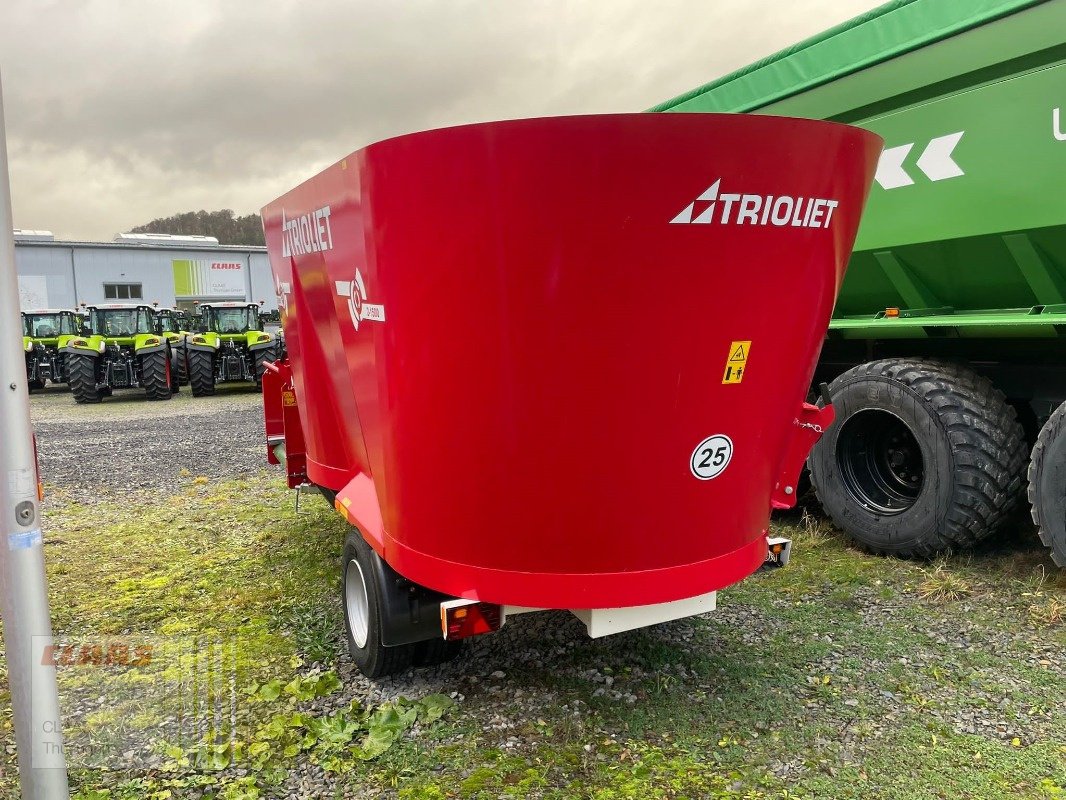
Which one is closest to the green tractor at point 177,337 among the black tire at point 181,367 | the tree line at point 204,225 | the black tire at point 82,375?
the black tire at point 181,367

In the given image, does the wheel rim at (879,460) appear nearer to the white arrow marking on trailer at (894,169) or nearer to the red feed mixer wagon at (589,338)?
the white arrow marking on trailer at (894,169)

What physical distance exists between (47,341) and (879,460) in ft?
55.2

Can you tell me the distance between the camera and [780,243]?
7.37 ft

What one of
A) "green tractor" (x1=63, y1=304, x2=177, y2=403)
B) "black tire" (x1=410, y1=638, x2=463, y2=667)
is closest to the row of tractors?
"green tractor" (x1=63, y1=304, x2=177, y2=403)

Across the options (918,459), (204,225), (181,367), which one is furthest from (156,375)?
(204,225)

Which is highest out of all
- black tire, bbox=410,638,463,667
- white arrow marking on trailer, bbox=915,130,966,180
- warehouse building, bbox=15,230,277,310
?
warehouse building, bbox=15,230,277,310

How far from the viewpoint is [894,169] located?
4273 millimetres

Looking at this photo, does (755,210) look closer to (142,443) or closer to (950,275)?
(950,275)

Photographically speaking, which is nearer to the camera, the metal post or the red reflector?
the metal post

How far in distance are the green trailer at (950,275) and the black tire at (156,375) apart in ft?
42.7

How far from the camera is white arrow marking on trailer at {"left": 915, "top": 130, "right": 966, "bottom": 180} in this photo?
3959 millimetres

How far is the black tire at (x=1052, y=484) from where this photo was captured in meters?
3.60

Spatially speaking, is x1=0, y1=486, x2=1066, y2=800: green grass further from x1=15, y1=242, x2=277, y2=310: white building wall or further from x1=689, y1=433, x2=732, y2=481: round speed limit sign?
x1=15, y1=242, x2=277, y2=310: white building wall

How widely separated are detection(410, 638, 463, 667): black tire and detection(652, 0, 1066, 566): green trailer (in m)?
2.63
